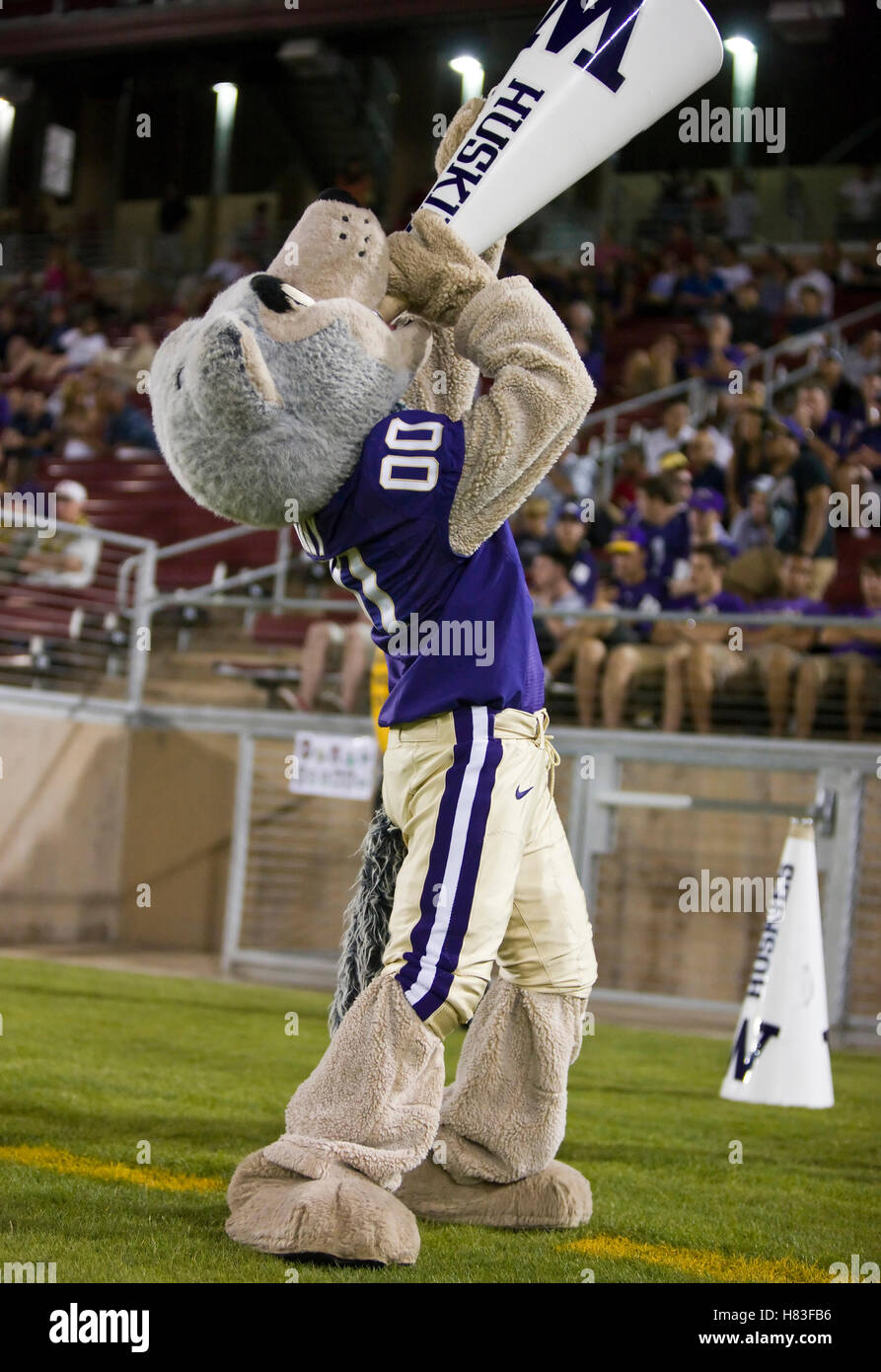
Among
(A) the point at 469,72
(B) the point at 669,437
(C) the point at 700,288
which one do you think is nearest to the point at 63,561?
(B) the point at 669,437

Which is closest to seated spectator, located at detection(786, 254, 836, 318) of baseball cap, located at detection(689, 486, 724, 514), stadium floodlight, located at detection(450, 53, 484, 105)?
baseball cap, located at detection(689, 486, 724, 514)

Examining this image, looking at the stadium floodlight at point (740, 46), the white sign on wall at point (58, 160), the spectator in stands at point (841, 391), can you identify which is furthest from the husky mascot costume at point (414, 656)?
the white sign on wall at point (58, 160)

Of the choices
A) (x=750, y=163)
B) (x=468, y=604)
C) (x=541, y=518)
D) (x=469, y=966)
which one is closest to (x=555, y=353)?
(x=468, y=604)

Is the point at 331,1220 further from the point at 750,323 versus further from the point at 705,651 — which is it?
the point at 750,323

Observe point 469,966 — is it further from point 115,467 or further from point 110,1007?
point 115,467

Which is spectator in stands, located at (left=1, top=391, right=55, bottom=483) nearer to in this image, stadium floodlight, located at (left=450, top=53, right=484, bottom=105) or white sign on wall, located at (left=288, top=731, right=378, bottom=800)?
stadium floodlight, located at (left=450, top=53, right=484, bottom=105)

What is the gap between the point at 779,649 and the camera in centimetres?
615

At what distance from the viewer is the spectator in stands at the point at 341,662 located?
7191 mm

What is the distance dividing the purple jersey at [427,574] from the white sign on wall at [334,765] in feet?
13.1

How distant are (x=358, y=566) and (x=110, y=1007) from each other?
3.02m

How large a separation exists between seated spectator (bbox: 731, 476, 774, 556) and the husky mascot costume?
4733mm

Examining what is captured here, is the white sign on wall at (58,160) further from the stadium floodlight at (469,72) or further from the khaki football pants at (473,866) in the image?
the khaki football pants at (473,866)

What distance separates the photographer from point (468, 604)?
2340 millimetres

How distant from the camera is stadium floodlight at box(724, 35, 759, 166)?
45.6 feet
